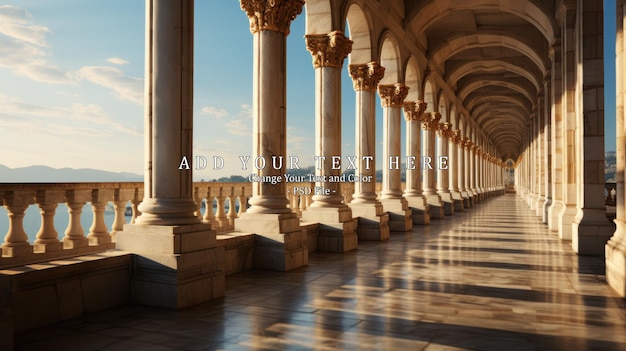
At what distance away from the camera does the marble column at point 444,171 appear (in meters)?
23.5

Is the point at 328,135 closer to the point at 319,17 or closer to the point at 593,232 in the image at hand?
the point at 319,17

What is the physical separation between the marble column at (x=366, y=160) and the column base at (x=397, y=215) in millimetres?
1794

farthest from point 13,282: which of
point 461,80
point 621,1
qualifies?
point 461,80

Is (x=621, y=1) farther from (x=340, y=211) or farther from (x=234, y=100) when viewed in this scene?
(x=234, y=100)

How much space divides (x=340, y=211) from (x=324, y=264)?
2076mm

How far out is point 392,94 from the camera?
1641 centimetres

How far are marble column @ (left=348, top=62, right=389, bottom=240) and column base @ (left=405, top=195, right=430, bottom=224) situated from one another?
15.6 feet

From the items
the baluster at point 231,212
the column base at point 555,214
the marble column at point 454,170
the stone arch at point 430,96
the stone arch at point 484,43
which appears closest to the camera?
the baluster at point 231,212

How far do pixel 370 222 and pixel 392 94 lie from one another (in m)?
5.38

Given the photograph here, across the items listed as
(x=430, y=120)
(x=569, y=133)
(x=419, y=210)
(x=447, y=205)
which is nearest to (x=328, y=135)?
(x=569, y=133)

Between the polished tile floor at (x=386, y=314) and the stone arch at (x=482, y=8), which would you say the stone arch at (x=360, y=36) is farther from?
the polished tile floor at (x=386, y=314)

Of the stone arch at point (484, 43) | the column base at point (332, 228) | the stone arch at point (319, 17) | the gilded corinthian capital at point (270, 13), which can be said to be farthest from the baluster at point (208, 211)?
the stone arch at point (484, 43)

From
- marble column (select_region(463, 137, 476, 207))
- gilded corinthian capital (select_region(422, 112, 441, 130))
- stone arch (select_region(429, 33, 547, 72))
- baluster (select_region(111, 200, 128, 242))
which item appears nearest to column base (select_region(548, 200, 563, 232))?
stone arch (select_region(429, 33, 547, 72))

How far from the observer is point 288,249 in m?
8.41
